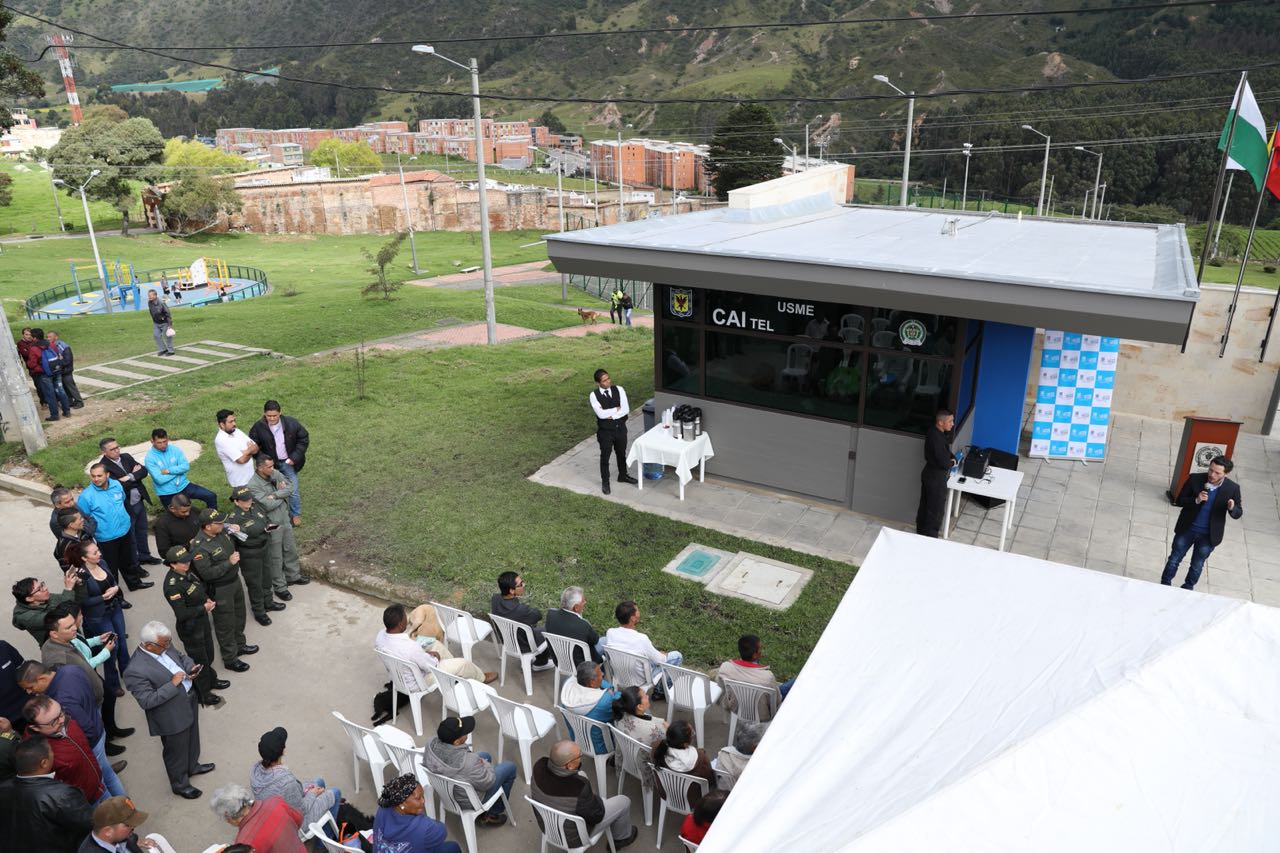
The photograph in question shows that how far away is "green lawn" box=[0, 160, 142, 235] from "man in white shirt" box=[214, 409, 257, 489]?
73.8 metres

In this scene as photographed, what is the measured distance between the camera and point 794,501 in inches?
414

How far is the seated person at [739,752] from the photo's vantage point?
4.92m

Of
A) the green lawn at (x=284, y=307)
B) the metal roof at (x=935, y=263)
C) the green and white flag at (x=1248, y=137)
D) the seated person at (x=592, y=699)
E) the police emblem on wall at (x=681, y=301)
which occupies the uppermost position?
the green and white flag at (x=1248, y=137)

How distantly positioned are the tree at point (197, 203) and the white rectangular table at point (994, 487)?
6850 cm

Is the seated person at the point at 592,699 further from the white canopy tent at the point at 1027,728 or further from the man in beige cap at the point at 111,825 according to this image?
the man in beige cap at the point at 111,825

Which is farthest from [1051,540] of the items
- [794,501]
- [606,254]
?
[606,254]

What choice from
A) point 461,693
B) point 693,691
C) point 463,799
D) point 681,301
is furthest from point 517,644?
point 681,301

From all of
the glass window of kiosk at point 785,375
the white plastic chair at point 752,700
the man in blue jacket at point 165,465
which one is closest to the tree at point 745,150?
the glass window of kiosk at point 785,375

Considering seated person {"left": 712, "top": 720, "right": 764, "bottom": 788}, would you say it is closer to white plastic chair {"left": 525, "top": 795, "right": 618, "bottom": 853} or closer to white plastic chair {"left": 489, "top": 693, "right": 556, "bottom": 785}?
white plastic chair {"left": 525, "top": 795, "right": 618, "bottom": 853}

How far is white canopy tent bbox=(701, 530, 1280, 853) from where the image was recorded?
3051 mm

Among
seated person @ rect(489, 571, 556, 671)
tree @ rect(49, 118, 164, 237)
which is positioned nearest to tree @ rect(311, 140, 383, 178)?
tree @ rect(49, 118, 164, 237)

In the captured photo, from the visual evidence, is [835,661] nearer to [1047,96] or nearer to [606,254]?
[606,254]

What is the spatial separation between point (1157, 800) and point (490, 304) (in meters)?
17.7

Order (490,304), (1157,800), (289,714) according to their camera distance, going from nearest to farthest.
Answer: (1157,800)
(289,714)
(490,304)
